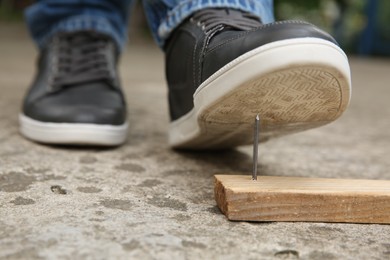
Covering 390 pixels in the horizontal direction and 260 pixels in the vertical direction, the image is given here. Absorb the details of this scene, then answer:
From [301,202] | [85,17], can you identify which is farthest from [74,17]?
[301,202]

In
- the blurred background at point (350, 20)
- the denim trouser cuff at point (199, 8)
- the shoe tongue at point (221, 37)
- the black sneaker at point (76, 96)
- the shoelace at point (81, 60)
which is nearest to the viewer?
the shoe tongue at point (221, 37)

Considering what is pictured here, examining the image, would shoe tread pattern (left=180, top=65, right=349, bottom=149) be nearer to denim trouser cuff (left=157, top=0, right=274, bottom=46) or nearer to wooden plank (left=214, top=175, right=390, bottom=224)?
wooden plank (left=214, top=175, right=390, bottom=224)

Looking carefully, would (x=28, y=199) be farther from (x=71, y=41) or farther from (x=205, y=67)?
(x=71, y=41)

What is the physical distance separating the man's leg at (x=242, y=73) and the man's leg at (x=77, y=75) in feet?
0.49

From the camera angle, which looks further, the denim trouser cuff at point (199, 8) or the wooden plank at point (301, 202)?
the denim trouser cuff at point (199, 8)

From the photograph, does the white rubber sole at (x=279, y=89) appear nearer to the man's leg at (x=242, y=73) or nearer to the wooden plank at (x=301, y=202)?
the man's leg at (x=242, y=73)

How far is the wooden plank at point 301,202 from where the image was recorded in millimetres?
723

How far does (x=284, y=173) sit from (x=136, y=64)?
2076mm

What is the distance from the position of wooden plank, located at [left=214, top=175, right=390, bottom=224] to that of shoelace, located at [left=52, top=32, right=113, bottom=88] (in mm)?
520

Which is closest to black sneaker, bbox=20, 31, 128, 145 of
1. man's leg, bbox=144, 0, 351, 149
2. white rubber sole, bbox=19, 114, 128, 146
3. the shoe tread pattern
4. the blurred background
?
white rubber sole, bbox=19, 114, 128, 146

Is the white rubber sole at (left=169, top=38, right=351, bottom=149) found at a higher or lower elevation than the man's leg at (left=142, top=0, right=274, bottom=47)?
lower

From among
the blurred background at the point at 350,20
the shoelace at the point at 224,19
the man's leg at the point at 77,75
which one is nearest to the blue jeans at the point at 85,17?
the man's leg at the point at 77,75

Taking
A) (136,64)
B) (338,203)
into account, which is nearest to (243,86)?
(338,203)

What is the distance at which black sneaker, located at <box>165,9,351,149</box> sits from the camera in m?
0.71
